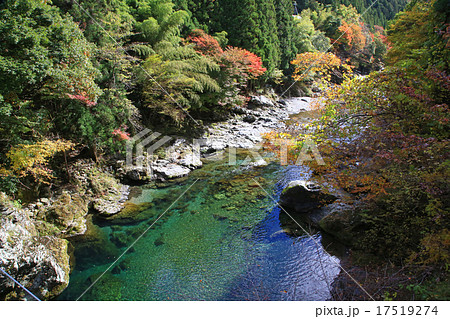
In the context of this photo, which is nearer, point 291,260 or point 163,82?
point 291,260

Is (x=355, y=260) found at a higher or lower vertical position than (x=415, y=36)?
lower

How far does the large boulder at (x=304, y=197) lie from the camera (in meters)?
7.49

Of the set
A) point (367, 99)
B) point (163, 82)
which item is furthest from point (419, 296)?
point (163, 82)

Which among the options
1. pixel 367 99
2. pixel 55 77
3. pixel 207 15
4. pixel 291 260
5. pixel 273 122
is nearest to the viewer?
pixel 367 99

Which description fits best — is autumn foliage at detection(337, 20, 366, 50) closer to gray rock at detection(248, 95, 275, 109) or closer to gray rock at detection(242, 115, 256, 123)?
gray rock at detection(248, 95, 275, 109)

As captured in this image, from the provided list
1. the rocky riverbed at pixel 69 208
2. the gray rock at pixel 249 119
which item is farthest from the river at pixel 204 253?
the gray rock at pixel 249 119

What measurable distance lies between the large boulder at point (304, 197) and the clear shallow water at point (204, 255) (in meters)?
0.51

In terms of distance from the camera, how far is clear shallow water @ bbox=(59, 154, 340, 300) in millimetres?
5039

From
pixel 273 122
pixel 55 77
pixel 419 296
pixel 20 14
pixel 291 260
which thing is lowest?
pixel 291 260

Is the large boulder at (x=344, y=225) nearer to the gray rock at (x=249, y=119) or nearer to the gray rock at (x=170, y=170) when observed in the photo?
the gray rock at (x=170, y=170)

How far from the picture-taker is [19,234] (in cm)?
530

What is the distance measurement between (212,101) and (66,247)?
40.3 feet

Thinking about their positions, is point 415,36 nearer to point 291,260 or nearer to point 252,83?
point 291,260

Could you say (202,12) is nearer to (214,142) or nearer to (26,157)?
(214,142)
